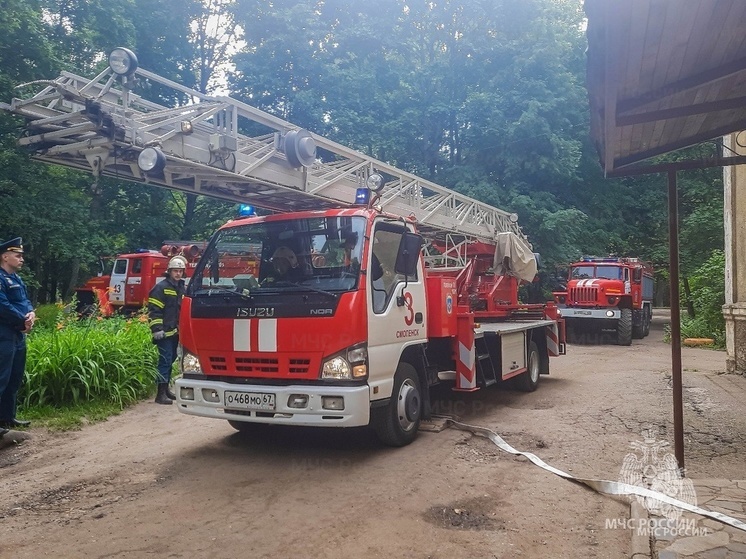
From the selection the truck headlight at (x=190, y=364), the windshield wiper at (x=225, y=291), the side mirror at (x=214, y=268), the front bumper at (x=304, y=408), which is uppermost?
the side mirror at (x=214, y=268)

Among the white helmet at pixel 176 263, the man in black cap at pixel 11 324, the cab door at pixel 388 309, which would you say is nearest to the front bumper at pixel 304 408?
the cab door at pixel 388 309

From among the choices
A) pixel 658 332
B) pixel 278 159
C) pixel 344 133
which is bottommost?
pixel 658 332

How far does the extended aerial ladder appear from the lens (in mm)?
4434

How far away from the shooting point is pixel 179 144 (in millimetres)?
4926

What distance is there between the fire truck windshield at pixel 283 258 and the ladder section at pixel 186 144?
17.6 inches

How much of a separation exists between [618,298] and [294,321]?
14.3m

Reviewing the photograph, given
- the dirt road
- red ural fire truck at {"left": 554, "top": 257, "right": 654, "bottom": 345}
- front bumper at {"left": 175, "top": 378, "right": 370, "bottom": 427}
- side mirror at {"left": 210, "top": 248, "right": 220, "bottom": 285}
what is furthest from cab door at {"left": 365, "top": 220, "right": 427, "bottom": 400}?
red ural fire truck at {"left": 554, "top": 257, "right": 654, "bottom": 345}

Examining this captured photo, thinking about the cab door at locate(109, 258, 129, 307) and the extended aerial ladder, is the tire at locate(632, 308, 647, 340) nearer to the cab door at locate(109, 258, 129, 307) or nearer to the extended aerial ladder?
the extended aerial ladder

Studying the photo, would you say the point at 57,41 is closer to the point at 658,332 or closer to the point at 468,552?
the point at 468,552

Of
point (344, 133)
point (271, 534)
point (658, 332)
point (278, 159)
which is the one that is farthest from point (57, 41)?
point (658, 332)

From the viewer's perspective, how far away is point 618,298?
17.1 metres

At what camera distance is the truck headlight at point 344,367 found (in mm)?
4973

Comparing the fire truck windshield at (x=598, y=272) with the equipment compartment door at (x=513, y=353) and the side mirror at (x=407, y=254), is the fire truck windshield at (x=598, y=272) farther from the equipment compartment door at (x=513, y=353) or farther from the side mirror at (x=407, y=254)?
the side mirror at (x=407, y=254)

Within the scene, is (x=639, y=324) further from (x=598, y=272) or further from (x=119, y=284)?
(x=119, y=284)
